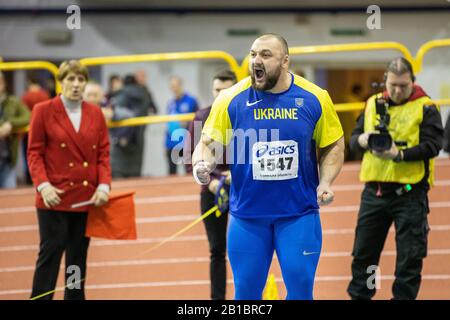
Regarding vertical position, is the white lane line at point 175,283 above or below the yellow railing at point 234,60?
below

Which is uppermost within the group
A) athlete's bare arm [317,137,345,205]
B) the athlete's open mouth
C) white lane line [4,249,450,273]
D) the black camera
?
the athlete's open mouth

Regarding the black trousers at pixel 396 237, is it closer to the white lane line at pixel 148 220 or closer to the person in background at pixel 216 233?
the person in background at pixel 216 233

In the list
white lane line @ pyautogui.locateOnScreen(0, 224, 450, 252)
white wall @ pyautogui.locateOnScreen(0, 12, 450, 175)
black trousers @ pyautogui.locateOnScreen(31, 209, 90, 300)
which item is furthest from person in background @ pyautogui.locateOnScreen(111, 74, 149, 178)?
white wall @ pyautogui.locateOnScreen(0, 12, 450, 175)

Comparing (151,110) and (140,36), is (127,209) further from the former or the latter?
(140,36)

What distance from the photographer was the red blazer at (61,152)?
8008 millimetres

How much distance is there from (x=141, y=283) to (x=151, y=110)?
5085 mm

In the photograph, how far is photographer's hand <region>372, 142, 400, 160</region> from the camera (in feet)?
25.8

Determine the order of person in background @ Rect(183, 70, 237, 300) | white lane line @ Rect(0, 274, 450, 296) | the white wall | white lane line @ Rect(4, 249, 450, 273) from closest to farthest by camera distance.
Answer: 1. person in background @ Rect(183, 70, 237, 300)
2. white lane line @ Rect(0, 274, 450, 296)
3. white lane line @ Rect(4, 249, 450, 273)
4. the white wall

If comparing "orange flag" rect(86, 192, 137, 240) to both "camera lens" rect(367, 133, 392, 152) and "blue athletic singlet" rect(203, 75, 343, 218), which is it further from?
"camera lens" rect(367, 133, 392, 152)

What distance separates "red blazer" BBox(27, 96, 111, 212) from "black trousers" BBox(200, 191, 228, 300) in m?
1.06

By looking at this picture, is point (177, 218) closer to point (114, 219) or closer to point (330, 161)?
point (114, 219)

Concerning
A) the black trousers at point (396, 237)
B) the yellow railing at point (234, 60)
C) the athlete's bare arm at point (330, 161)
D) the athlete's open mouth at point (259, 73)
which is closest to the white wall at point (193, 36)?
the yellow railing at point (234, 60)

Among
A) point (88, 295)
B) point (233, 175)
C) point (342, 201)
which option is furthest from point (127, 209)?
point (342, 201)
